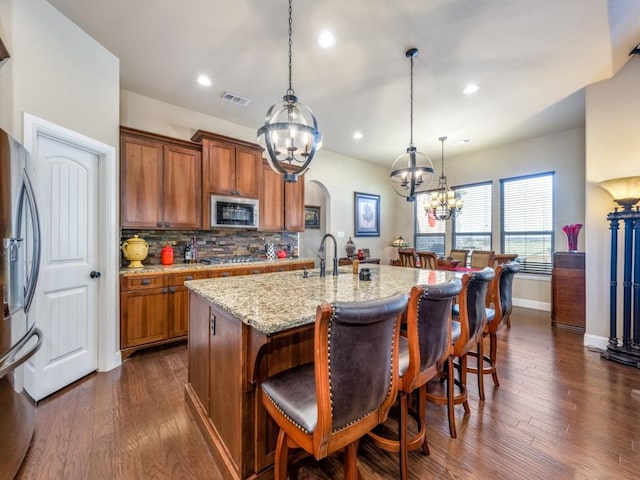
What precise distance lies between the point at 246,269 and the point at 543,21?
3942 millimetres

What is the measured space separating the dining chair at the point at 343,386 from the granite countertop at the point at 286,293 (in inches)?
9.7

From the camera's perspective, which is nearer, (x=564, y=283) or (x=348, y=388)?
(x=348, y=388)

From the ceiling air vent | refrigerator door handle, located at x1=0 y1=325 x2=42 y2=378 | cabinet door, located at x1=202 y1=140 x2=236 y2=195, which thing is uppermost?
the ceiling air vent

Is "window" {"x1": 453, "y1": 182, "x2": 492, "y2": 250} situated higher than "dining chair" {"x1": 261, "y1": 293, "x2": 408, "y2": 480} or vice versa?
"window" {"x1": 453, "y1": 182, "x2": 492, "y2": 250}

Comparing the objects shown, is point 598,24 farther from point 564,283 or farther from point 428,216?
point 428,216

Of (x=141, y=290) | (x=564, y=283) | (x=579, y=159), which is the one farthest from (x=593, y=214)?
(x=141, y=290)

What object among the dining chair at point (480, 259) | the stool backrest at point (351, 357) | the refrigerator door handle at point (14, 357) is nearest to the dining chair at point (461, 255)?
the dining chair at point (480, 259)

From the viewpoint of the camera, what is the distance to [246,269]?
379 cm

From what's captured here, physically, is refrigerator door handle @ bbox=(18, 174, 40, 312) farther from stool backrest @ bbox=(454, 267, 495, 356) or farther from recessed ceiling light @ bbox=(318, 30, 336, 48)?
stool backrest @ bbox=(454, 267, 495, 356)

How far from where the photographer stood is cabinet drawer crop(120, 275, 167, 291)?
114 inches

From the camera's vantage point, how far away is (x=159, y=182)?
3.38m

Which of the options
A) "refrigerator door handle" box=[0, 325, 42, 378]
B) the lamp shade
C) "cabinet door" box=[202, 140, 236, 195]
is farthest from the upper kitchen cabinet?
the lamp shade

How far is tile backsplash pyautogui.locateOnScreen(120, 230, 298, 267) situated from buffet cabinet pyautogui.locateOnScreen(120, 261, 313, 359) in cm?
60

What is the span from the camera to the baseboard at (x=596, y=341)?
3268 millimetres
